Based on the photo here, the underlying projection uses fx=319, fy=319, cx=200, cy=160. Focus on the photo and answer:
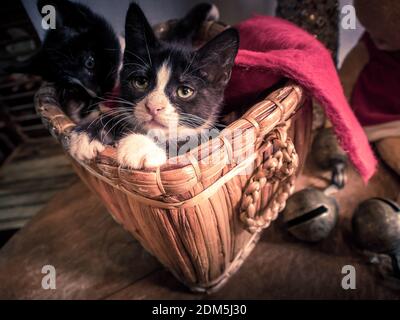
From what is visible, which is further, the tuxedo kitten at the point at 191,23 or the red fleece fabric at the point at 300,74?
the tuxedo kitten at the point at 191,23

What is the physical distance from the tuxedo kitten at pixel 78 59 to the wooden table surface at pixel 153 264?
416 mm

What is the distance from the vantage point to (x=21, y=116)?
1.20 m

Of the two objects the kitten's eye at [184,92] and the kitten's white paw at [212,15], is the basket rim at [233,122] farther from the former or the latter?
the kitten's white paw at [212,15]

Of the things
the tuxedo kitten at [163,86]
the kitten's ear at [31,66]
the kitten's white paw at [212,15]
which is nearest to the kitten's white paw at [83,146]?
the tuxedo kitten at [163,86]

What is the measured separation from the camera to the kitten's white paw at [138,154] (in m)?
0.45

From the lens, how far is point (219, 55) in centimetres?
57

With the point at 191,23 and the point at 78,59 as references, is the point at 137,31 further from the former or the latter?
the point at 191,23

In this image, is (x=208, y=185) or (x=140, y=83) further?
(x=140, y=83)

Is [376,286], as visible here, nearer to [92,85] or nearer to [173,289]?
[173,289]

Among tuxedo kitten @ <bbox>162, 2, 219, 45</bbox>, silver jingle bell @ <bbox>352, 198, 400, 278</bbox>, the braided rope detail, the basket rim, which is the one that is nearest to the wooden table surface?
silver jingle bell @ <bbox>352, 198, 400, 278</bbox>

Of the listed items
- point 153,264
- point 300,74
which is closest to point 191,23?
point 300,74

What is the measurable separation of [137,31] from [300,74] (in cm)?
31

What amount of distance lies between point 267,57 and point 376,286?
0.57 meters
